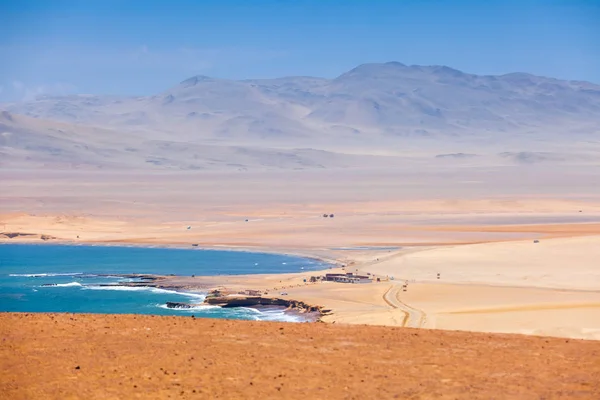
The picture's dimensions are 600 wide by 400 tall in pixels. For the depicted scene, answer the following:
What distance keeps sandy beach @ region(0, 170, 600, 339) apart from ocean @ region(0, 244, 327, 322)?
2.34 meters

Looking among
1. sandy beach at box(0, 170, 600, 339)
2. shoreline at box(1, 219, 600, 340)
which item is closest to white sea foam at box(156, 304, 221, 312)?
shoreline at box(1, 219, 600, 340)

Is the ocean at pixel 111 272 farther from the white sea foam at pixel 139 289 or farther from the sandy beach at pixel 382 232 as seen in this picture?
the sandy beach at pixel 382 232

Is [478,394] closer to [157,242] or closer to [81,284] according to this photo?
[81,284]

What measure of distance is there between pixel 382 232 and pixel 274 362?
5019cm

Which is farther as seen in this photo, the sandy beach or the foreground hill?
the sandy beach

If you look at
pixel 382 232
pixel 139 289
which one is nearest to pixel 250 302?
pixel 139 289

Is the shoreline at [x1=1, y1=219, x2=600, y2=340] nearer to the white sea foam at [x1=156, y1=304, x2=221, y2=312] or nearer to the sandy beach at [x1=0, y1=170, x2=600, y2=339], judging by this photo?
the sandy beach at [x1=0, y1=170, x2=600, y2=339]

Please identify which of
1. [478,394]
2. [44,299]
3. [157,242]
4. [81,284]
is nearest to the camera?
[478,394]

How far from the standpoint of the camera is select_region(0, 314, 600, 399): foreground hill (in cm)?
1167

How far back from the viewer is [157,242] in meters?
59.9

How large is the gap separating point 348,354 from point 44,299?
25081 mm

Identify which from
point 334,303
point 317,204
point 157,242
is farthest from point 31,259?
point 317,204

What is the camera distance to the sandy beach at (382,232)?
31688 mm

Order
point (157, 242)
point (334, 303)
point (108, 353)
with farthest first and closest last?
point (157, 242), point (334, 303), point (108, 353)
